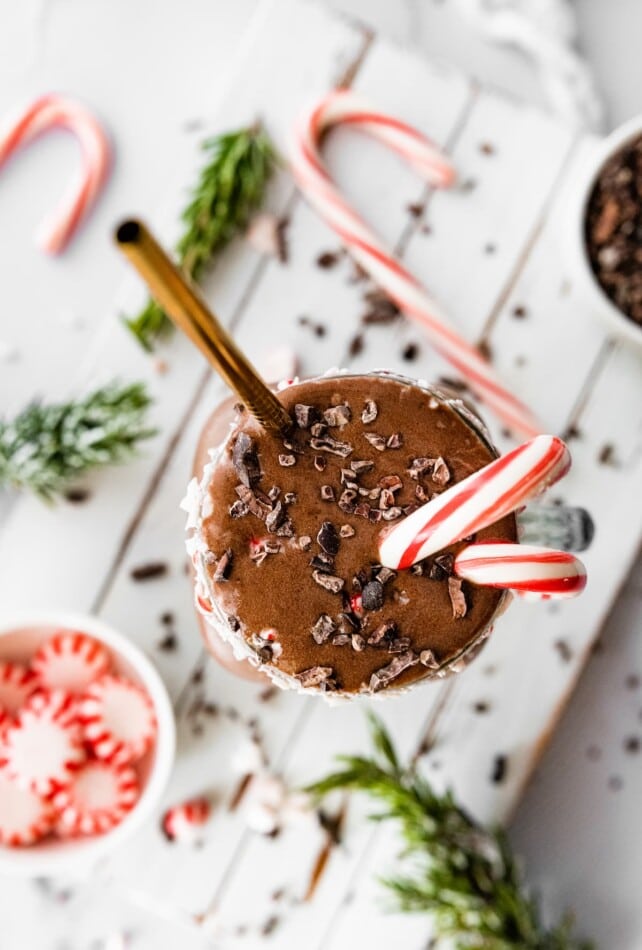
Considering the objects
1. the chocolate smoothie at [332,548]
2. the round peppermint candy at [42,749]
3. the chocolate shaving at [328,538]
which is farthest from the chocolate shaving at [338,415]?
the round peppermint candy at [42,749]

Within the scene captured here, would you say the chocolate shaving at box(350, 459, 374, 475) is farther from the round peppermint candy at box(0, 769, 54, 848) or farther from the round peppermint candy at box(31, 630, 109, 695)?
the round peppermint candy at box(0, 769, 54, 848)

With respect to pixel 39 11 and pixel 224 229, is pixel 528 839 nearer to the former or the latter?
pixel 224 229

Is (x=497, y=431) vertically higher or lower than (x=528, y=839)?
higher

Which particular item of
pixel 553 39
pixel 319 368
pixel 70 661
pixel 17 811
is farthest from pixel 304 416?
pixel 553 39

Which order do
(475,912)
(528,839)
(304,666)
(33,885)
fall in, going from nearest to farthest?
(304,666) < (475,912) < (33,885) < (528,839)

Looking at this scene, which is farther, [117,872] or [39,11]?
[39,11]

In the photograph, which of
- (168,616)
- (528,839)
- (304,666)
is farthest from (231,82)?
(528,839)
